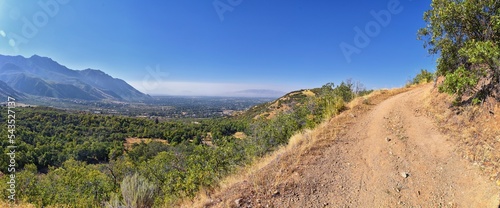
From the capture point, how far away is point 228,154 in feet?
37.6

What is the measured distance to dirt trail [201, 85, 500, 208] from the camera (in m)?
4.54

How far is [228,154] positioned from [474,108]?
8720 millimetres

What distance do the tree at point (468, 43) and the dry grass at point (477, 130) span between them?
0.50 metres

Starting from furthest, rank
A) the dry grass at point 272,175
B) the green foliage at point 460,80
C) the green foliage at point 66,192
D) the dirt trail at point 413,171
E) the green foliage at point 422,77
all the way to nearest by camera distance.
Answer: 1. the green foliage at point 422,77
2. the green foliage at point 66,192
3. the green foliage at point 460,80
4. the dry grass at point 272,175
5. the dirt trail at point 413,171

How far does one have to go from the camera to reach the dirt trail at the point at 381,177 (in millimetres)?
4535

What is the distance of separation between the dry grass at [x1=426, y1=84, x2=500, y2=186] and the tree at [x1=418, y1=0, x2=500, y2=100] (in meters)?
0.50

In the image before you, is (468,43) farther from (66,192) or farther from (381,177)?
(66,192)

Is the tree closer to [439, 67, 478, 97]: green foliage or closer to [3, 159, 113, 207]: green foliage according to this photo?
[439, 67, 478, 97]: green foliage

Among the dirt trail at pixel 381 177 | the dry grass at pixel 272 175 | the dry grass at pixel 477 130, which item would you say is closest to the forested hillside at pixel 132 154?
the dry grass at pixel 272 175

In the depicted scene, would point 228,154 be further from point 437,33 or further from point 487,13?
point 487,13

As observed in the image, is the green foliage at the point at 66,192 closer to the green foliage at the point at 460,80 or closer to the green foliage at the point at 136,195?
the green foliage at the point at 136,195

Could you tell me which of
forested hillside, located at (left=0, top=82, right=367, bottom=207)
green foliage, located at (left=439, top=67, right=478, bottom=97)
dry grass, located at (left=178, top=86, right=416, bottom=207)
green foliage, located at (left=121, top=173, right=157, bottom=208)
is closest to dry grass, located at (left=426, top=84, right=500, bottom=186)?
green foliage, located at (left=439, top=67, right=478, bottom=97)

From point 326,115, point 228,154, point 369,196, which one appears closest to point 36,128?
point 228,154

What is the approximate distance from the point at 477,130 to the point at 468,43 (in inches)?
109
